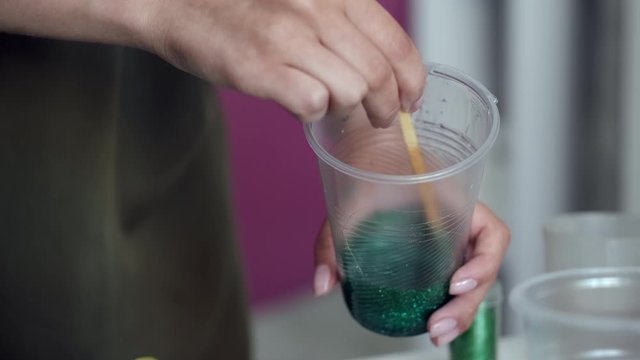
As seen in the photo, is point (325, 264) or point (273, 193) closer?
point (325, 264)

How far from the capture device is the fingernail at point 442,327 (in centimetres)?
72

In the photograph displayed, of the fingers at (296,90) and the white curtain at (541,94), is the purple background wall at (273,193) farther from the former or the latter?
the fingers at (296,90)

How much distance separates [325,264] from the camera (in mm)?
786

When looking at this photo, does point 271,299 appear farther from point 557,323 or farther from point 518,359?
point 557,323

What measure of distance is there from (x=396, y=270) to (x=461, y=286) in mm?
61

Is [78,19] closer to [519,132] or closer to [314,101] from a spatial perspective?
[314,101]

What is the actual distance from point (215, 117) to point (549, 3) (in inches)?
31.9

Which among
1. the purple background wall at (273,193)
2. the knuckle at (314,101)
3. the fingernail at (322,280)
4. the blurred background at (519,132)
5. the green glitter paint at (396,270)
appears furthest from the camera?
the purple background wall at (273,193)

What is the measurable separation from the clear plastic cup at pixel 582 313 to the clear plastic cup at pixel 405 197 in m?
0.06

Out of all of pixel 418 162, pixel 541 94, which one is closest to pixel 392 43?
pixel 418 162

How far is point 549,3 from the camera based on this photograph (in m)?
1.63

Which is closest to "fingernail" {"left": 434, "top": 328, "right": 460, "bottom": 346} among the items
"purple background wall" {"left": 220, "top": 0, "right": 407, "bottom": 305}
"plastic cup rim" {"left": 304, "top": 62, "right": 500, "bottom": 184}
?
"plastic cup rim" {"left": 304, "top": 62, "right": 500, "bottom": 184}

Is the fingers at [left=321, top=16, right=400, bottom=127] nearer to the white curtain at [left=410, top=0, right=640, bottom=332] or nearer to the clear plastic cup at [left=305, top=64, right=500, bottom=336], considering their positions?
the clear plastic cup at [left=305, top=64, right=500, bottom=336]

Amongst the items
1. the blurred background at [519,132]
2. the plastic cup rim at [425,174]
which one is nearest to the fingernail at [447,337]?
the plastic cup rim at [425,174]
